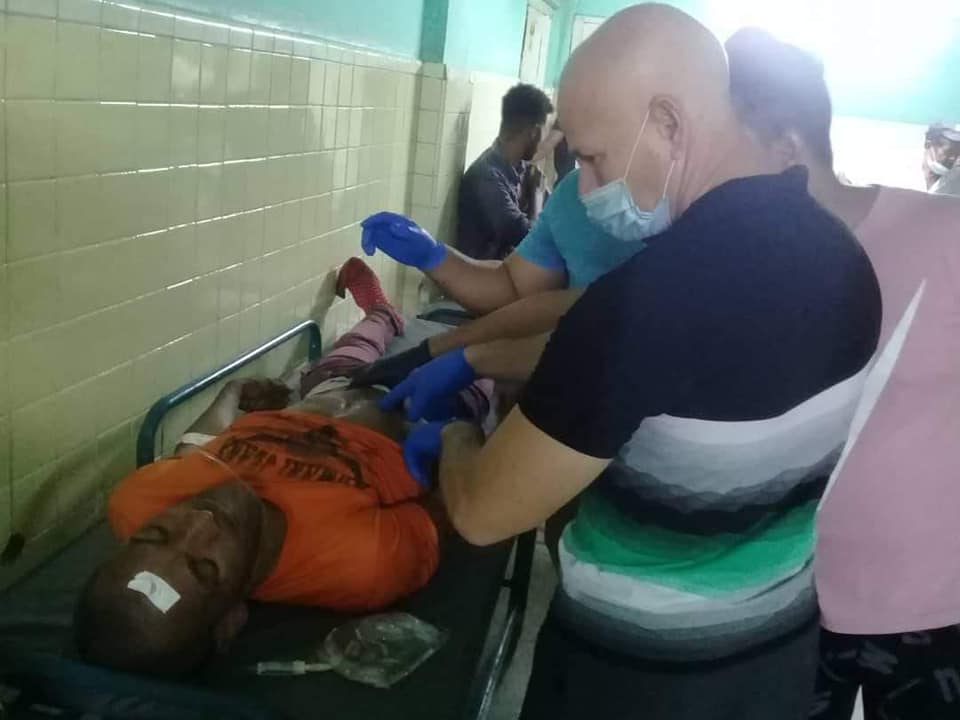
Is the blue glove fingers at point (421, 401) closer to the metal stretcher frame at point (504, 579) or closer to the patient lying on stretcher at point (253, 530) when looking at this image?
the patient lying on stretcher at point (253, 530)

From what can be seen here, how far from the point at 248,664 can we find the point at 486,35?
3.58 metres

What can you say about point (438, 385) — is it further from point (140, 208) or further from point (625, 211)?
point (140, 208)

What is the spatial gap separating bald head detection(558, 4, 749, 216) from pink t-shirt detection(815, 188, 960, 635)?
459 mm

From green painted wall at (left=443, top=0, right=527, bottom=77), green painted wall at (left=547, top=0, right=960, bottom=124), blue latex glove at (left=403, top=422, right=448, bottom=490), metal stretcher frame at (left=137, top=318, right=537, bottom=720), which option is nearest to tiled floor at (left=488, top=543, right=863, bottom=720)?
metal stretcher frame at (left=137, top=318, right=537, bottom=720)

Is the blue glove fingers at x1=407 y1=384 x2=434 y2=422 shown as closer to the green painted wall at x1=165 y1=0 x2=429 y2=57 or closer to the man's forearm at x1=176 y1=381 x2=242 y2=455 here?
the man's forearm at x1=176 y1=381 x2=242 y2=455

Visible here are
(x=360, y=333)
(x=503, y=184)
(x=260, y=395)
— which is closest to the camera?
(x=260, y=395)

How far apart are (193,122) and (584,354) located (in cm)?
136

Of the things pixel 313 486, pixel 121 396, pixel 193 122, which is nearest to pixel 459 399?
pixel 313 486

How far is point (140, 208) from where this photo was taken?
176 centimetres

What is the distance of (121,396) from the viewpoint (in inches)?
71.9

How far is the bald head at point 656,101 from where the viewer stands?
3.04ft

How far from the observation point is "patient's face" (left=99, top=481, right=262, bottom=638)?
4.26 feet

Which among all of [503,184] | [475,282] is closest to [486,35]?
[503,184]

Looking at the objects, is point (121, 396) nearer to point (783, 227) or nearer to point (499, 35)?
point (783, 227)
